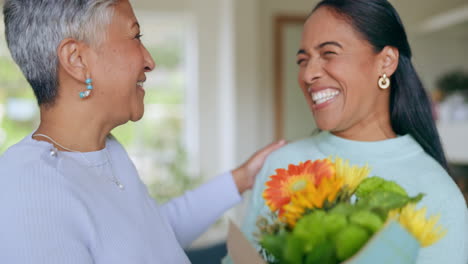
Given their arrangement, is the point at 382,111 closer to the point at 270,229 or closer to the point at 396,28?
the point at 396,28

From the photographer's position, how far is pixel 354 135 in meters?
1.34

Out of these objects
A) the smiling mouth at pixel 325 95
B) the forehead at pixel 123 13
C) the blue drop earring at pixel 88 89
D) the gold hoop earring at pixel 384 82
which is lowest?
the smiling mouth at pixel 325 95

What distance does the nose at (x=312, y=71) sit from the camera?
1227mm

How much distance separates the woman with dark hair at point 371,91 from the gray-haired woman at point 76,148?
448 millimetres

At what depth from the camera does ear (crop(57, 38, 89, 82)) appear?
986 mm

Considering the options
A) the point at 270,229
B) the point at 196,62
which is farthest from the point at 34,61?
the point at 196,62

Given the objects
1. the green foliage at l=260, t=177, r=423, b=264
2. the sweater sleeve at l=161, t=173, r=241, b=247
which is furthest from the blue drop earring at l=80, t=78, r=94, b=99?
the green foliage at l=260, t=177, r=423, b=264

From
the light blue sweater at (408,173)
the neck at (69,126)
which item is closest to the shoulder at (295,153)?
the light blue sweater at (408,173)

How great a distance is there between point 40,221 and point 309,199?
1.78ft

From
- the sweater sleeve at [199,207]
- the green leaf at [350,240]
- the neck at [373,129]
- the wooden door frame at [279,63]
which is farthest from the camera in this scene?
the wooden door frame at [279,63]

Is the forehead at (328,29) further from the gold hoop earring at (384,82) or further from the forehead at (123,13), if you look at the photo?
the forehead at (123,13)

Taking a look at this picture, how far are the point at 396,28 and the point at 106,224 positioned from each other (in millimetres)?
901

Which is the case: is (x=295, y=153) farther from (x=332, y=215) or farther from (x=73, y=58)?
(x=332, y=215)

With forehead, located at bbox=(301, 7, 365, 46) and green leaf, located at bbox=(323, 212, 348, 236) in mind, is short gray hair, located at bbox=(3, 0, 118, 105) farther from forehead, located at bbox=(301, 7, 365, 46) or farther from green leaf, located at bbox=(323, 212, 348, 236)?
green leaf, located at bbox=(323, 212, 348, 236)
